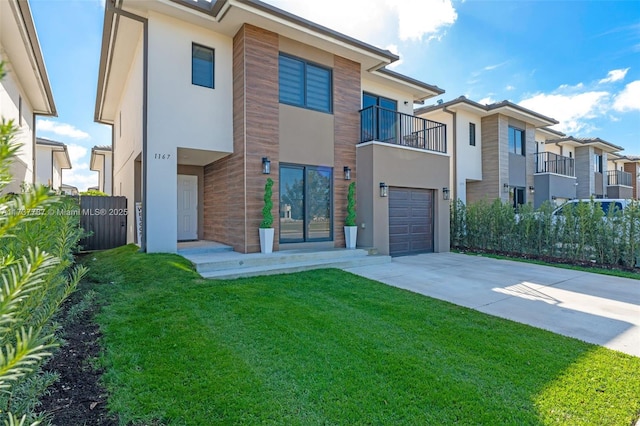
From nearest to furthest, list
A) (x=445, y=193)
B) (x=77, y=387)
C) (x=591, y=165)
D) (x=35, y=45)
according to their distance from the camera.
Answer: (x=77, y=387), (x=35, y=45), (x=445, y=193), (x=591, y=165)

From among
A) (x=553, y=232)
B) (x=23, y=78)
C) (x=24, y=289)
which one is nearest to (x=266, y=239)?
(x=24, y=289)

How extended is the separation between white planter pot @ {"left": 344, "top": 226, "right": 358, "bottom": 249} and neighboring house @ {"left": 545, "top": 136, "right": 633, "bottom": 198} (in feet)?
58.6

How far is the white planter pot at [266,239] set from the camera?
862 centimetres

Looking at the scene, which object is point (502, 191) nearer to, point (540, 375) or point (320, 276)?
point (320, 276)

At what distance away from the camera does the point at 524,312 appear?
17.1 feet

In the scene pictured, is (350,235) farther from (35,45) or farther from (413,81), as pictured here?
(35,45)

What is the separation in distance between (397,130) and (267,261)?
725 centimetres

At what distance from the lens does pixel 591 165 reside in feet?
76.3

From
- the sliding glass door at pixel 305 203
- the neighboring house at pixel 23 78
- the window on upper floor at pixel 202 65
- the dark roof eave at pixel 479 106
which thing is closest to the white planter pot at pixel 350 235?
the sliding glass door at pixel 305 203

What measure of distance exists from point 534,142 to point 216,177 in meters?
17.6

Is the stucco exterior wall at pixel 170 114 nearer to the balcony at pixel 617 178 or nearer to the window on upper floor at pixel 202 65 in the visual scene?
the window on upper floor at pixel 202 65

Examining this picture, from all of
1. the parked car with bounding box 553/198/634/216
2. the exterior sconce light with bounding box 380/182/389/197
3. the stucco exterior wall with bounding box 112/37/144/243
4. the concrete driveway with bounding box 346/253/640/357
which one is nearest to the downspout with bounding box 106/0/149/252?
the stucco exterior wall with bounding box 112/37/144/243

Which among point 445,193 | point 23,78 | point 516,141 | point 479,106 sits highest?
point 479,106

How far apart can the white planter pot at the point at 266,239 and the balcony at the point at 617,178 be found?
2849cm
